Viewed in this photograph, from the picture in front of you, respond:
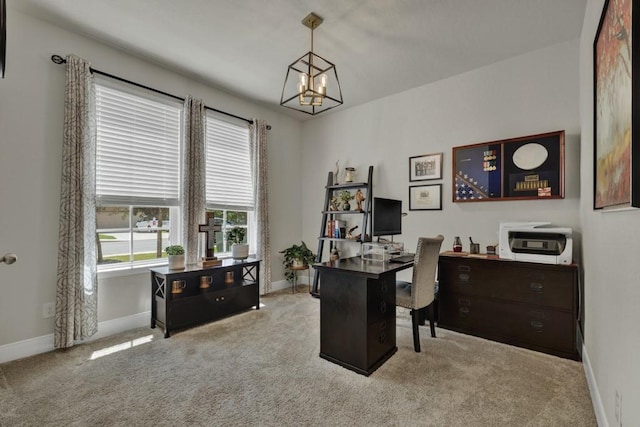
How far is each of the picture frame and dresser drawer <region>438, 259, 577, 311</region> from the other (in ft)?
3.08

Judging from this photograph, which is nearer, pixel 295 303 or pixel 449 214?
pixel 449 214

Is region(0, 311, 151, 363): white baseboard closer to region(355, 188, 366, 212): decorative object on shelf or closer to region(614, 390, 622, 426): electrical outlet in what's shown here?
region(355, 188, 366, 212): decorative object on shelf

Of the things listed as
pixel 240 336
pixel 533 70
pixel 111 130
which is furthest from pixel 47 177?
pixel 533 70

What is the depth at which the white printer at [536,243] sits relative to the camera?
2518 millimetres

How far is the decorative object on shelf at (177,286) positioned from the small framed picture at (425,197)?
286 centimetres

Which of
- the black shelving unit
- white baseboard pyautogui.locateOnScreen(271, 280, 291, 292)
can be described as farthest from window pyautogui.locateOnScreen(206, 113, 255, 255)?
the black shelving unit

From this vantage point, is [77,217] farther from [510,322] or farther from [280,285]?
[510,322]

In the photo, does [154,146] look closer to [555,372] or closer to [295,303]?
[295,303]

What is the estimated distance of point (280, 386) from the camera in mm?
2062

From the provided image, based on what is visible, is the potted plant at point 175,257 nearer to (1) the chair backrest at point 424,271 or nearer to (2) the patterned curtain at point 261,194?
(2) the patterned curtain at point 261,194

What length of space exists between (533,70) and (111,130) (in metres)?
4.32

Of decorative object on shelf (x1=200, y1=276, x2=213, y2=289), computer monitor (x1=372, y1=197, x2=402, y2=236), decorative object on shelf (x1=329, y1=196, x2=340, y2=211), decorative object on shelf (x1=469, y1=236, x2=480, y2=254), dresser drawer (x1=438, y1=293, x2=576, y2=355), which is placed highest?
decorative object on shelf (x1=329, y1=196, x2=340, y2=211)

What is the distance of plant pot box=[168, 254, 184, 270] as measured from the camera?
310 cm

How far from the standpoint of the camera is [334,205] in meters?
4.58
